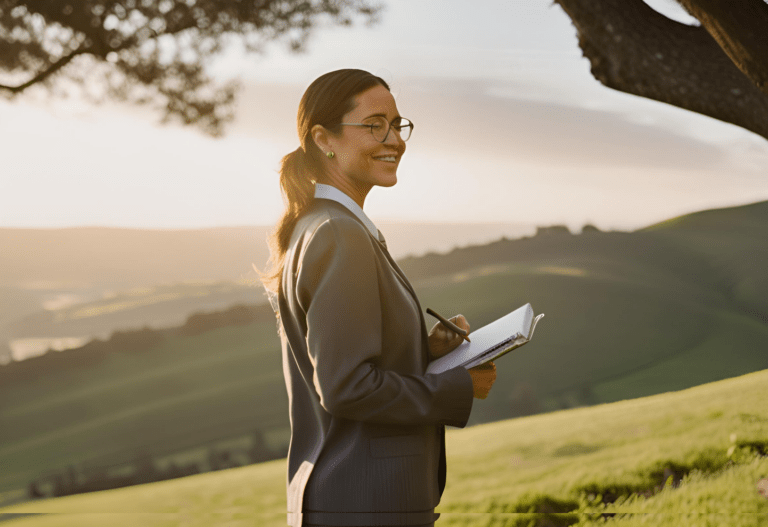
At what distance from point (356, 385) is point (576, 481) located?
2693mm

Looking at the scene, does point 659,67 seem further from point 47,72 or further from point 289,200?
point 47,72

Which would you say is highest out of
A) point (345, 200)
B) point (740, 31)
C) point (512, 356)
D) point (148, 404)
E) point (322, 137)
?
point (740, 31)

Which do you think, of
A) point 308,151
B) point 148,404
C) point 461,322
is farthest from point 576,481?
point 148,404

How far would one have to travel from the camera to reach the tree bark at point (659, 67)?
233 centimetres

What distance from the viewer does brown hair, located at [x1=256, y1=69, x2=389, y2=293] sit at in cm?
98

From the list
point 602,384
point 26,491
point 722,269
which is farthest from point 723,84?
point 722,269

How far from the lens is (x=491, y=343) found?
0.91m

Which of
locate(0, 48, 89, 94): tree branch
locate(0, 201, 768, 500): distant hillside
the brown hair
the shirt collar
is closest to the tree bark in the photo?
the brown hair

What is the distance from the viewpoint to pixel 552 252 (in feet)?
32.1

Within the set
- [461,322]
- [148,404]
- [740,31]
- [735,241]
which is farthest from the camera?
[735,241]

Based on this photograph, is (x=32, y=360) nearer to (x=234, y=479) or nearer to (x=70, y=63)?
(x=70, y=63)

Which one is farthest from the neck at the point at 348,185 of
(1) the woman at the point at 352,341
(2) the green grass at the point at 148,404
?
(2) the green grass at the point at 148,404

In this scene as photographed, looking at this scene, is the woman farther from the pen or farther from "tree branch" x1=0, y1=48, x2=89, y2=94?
"tree branch" x1=0, y1=48, x2=89, y2=94

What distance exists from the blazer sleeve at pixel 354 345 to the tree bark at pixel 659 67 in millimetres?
1813
